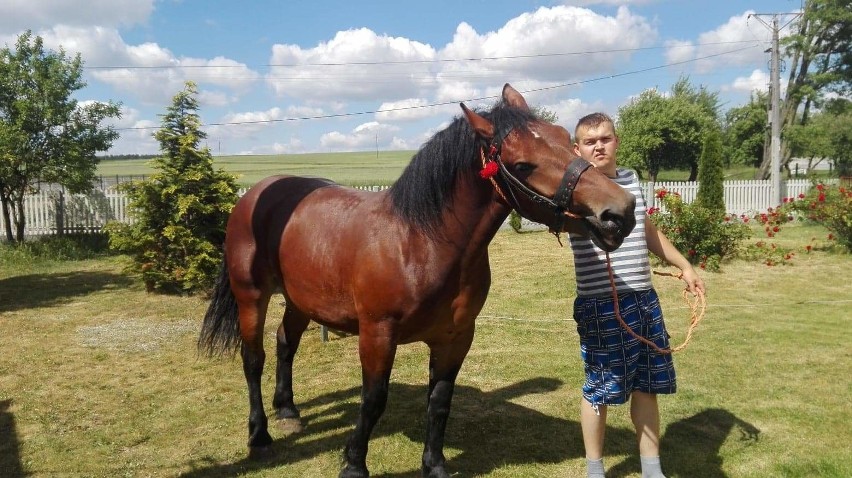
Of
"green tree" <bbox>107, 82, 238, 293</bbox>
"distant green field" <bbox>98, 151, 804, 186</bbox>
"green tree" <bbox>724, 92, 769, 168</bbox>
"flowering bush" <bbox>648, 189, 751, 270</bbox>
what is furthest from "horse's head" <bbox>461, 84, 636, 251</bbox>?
"green tree" <bbox>724, 92, 769, 168</bbox>

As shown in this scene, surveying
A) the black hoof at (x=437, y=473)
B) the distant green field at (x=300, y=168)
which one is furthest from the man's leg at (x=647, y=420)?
the distant green field at (x=300, y=168)

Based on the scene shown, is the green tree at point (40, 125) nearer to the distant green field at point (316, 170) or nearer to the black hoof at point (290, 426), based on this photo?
the black hoof at point (290, 426)

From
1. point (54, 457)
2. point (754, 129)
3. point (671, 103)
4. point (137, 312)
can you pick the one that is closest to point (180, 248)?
point (137, 312)

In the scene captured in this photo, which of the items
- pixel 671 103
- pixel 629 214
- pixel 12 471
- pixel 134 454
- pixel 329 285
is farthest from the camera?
pixel 671 103

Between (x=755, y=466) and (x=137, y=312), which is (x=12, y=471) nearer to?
(x=755, y=466)

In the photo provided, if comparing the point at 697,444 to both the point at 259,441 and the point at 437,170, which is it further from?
the point at 259,441

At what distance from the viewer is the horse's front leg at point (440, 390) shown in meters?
3.12

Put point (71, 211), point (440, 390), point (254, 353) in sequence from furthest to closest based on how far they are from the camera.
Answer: point (71, 211) → point (254, 353) → point (440, 390)

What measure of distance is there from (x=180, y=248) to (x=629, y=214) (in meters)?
8.58

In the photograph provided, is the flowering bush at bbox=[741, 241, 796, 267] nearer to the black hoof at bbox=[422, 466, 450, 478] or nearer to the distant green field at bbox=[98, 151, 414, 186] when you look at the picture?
the black hoof at bbox=[422, 466, 450, 478]

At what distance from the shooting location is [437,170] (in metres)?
2.69

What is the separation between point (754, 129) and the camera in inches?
1549

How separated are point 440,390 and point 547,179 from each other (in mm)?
1481

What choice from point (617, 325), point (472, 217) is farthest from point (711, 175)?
point (472, 217)
